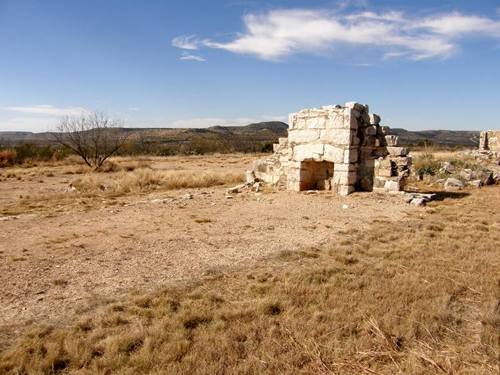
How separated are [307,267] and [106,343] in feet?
9.03

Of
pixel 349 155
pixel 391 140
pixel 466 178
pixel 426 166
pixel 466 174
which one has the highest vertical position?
pixel 391 140

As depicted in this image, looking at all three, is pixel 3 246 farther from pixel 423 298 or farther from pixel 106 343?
pixel 423 298

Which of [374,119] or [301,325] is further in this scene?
[374,119]

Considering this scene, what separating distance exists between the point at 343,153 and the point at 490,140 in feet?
64.0

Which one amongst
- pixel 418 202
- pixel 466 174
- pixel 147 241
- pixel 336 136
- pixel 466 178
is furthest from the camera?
pixel 466 174

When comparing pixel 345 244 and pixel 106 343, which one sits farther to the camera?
pixel 345 244

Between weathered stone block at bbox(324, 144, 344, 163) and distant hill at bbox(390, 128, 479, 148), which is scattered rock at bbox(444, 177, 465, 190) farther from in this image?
distant hill at bbox(390, 128, 479, 148)

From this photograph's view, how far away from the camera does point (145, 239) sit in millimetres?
6828

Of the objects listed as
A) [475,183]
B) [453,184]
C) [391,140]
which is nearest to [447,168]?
[475,183]

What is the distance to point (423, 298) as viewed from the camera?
448 cm

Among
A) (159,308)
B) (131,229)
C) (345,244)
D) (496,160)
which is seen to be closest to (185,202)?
(131,229)

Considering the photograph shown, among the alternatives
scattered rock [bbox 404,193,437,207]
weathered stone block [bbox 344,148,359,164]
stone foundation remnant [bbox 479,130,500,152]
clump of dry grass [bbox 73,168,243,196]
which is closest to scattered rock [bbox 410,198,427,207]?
scattered rock [bbox 404,193,437,207]

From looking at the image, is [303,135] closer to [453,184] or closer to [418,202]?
[418,202]

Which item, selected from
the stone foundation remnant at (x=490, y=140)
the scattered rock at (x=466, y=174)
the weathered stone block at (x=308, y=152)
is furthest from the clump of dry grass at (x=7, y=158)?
the stone foundation remnant at (x=490, y=140)
